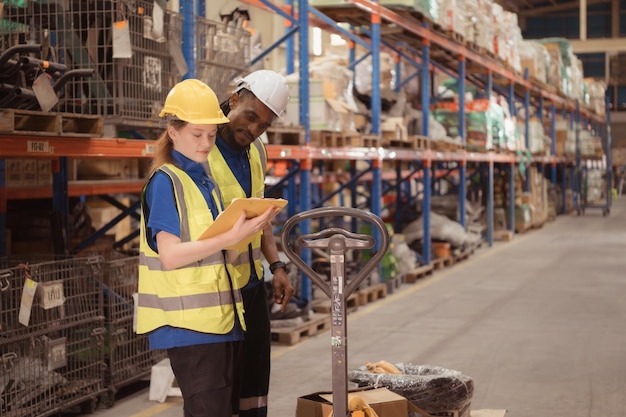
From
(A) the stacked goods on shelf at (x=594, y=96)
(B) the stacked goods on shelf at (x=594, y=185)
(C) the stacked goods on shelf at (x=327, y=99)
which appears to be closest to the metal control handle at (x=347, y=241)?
(C) the stacked goods on shelf at (x=327, y=99)

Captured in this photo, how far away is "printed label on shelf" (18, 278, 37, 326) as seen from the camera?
191 inches

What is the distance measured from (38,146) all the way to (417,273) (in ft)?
23.7

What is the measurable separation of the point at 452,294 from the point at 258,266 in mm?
6964

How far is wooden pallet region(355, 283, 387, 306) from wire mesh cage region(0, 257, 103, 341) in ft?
14.3

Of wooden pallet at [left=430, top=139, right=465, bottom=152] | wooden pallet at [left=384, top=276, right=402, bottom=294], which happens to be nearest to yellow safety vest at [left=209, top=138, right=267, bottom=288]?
wooden pallet at [left=384, top=276, right=402, bottom=294]

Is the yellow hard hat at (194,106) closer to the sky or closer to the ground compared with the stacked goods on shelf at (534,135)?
closer to the ground

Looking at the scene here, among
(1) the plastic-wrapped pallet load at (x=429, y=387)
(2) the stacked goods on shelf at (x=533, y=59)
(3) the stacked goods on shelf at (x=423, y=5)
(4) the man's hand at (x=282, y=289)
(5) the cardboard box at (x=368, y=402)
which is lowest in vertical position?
(1) the plastic-wrapped pallet load at (x=429, y=387)

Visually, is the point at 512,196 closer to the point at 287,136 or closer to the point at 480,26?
the point at 480,26

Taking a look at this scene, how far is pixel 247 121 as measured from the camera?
3.72 metres

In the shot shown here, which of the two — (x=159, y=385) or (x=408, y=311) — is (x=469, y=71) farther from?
(x=159, y=385)

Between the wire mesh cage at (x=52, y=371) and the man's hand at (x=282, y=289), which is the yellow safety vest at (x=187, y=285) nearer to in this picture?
the man's hand at (x=282, y=289)

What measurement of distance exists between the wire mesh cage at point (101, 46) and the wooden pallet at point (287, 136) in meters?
2.24

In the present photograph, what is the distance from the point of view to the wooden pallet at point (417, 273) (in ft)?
37.2

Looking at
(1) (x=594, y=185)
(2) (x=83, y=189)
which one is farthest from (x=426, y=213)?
(1) (x=594, y=185)
